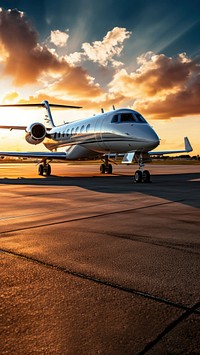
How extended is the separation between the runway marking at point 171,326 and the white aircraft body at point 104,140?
1258 centimetres

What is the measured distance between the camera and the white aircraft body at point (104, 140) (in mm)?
15172

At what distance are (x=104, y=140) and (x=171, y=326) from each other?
16274mm

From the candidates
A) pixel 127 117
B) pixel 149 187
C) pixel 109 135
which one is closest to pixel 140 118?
pixel 127 117

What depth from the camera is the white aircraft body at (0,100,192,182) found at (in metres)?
15.2

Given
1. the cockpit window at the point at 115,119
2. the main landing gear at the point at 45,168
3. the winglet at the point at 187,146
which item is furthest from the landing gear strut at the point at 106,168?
the cockpit window at the point at 115,119

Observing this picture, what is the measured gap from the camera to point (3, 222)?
219 inches

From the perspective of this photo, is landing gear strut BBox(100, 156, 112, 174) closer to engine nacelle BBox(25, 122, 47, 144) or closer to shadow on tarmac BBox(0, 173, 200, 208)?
engine nacelle BBox(25, 122, 47, 144)

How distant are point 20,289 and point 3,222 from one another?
3107mm

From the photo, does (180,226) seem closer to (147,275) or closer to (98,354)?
(147,275)

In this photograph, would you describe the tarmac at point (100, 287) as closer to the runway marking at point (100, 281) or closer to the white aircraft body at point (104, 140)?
the runway marking at point (100, 281)

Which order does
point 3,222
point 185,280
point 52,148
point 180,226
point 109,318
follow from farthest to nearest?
1. point 52,148
2. point 3,222
3. point 180,226
4. point 185,280
5. point 109,318

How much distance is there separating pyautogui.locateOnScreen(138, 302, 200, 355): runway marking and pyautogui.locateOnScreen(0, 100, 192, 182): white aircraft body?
12.6 meters

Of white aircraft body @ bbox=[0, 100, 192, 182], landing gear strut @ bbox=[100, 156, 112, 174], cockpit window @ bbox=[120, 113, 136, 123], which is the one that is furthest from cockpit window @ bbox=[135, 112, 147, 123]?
landing gear strut @ bbox=[100, 156, 112, 174]

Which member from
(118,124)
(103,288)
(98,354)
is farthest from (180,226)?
(118,124)
